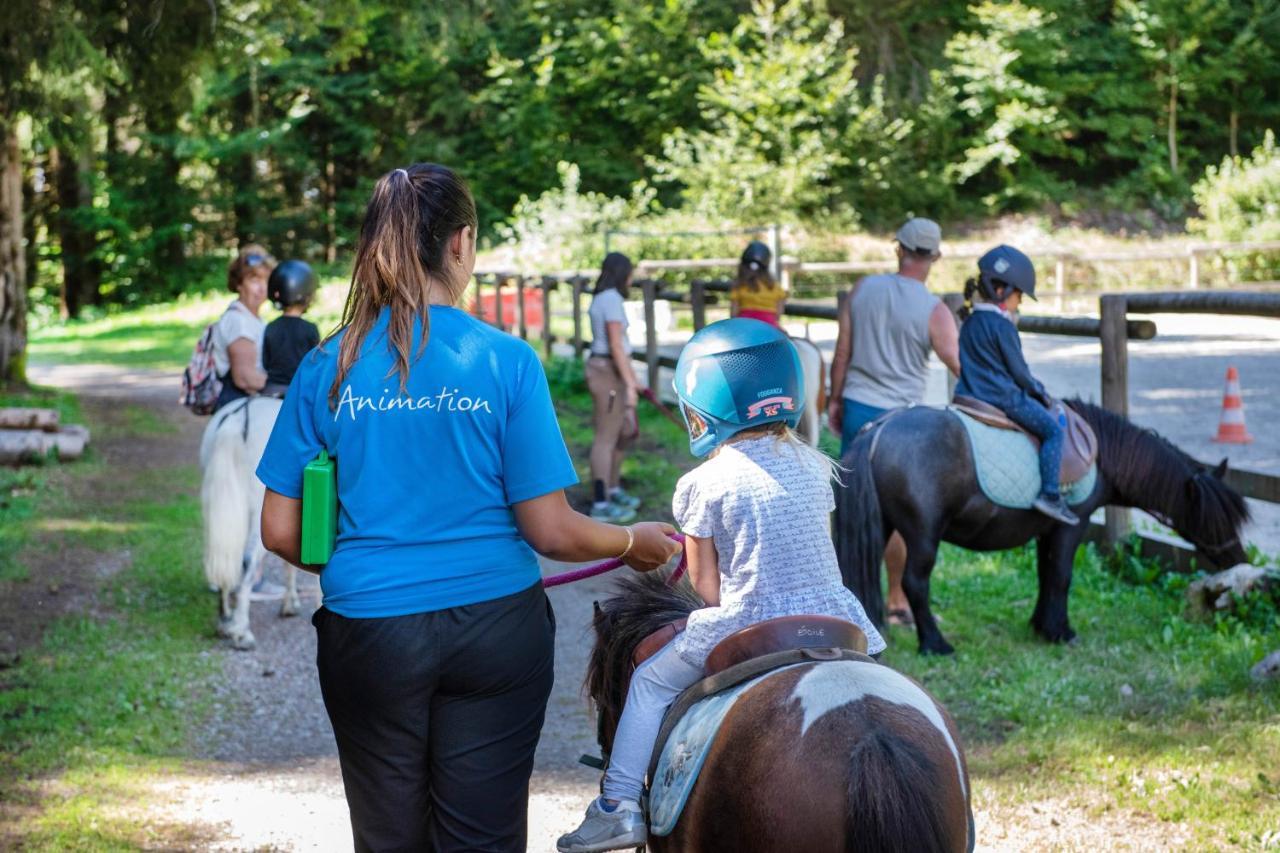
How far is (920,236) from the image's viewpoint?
256 inches

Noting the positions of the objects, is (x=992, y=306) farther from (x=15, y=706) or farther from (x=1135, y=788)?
(x=15, y=706)

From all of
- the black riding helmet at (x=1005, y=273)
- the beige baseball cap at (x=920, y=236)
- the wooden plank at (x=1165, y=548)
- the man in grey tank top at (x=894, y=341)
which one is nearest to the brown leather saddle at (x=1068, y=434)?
the man in grey tank top at (x=894, y=341)

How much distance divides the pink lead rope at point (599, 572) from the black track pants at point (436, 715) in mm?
376

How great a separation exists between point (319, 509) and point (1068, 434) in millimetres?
4455

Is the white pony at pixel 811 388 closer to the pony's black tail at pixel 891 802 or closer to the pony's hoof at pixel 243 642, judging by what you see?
the pony's hoof at pixel 243 642

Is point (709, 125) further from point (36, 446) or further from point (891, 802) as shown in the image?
point (891, 802)

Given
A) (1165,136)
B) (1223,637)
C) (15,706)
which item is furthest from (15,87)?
(1165,136)

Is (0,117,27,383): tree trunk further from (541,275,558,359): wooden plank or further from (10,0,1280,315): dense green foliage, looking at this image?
(10,0,1280,315): dense green foliage

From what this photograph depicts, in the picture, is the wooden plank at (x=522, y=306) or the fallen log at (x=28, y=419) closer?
the fallen log at (x=28, y=419)

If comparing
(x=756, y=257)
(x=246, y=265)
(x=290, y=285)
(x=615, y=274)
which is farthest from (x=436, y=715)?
(x=615, y=274)

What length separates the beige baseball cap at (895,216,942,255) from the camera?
649 centimetres

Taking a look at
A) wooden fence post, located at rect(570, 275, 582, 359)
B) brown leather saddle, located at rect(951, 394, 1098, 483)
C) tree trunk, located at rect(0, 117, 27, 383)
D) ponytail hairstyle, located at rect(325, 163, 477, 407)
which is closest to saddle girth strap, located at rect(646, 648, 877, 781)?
ponytail hairstyle, located at rect(325, 163, 477, 407)

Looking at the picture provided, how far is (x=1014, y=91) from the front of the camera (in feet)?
115

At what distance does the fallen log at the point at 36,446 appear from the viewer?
39.8 feet
